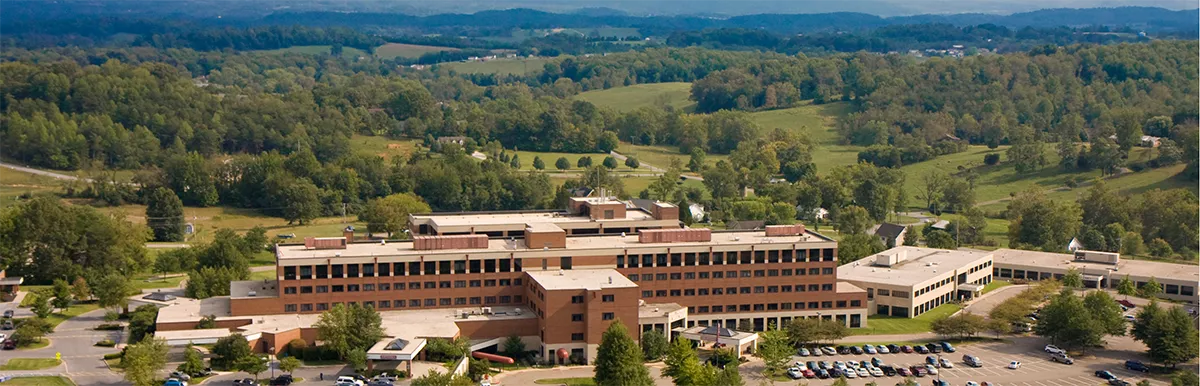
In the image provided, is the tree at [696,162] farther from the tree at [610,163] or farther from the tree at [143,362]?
the tree at [143,362]

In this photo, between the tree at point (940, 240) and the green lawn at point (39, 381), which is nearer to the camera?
the green lawn at point (39, 381)

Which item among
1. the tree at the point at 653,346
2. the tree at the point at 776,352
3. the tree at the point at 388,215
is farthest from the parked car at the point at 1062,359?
the tree at the point at 388,215

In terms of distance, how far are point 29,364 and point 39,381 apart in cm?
307

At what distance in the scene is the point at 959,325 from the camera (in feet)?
220

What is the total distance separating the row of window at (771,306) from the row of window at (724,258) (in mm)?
1971

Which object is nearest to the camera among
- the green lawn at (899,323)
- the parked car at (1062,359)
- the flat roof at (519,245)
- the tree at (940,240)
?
the parked car at (1062,359)

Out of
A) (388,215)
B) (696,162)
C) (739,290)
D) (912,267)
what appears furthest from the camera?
(696,162)

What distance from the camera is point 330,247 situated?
66625 millimetres

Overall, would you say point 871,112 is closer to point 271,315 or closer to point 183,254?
point 183,254

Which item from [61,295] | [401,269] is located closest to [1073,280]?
[401,269]

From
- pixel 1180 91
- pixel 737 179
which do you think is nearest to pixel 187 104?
pixel 737 179

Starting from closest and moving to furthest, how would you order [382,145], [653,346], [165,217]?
1. [653,346]
2. [165,217]
3. [382,145]

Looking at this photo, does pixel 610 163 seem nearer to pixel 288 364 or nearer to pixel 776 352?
pixel 776 352

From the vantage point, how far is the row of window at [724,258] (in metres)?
67.6
